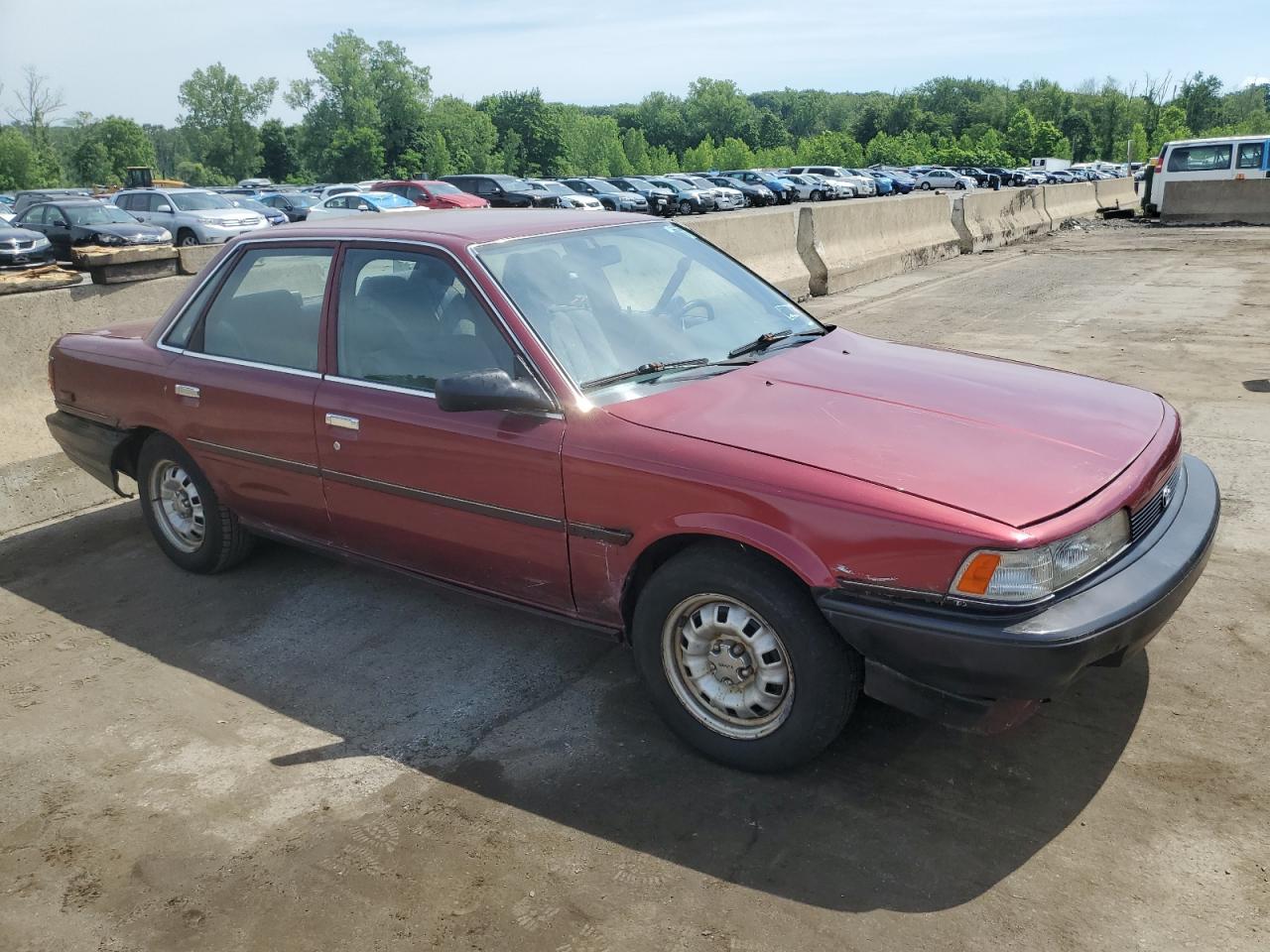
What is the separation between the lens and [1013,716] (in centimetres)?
291

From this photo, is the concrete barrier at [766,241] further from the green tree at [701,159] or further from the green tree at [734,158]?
the green tree at [701,159]

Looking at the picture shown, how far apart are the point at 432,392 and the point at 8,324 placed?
3.53 meters

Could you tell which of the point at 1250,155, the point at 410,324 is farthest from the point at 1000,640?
the point at 1250,155

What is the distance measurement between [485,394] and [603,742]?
123 centimetres

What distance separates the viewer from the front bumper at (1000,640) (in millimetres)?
2736

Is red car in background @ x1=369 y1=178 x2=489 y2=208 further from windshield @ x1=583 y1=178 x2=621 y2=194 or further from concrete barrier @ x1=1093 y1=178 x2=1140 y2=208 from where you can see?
concrete barrier @ x1=1093 y1=178 x2=1140 y2=208

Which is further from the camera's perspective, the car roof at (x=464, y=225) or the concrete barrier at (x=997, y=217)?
the concrete barrier at (x=997, y=217)

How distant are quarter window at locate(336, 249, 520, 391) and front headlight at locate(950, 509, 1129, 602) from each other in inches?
66.1

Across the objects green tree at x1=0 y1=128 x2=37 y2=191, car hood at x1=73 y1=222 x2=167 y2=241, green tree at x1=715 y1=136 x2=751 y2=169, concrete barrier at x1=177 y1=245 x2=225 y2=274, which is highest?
green tree at x1=0 y1=128 x2=37 y2=191

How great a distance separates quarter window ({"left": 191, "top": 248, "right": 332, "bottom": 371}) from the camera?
14.2 feet

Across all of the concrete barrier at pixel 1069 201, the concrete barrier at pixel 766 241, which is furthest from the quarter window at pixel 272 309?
the concrete barrier at pixel 1069 201

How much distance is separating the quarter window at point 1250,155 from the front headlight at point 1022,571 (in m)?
25.5

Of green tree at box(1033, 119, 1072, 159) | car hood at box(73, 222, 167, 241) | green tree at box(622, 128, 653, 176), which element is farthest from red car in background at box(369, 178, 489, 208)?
green tree at box(1033, 119, 1072, 159)

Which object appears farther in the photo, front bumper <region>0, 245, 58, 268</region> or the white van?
the white van
